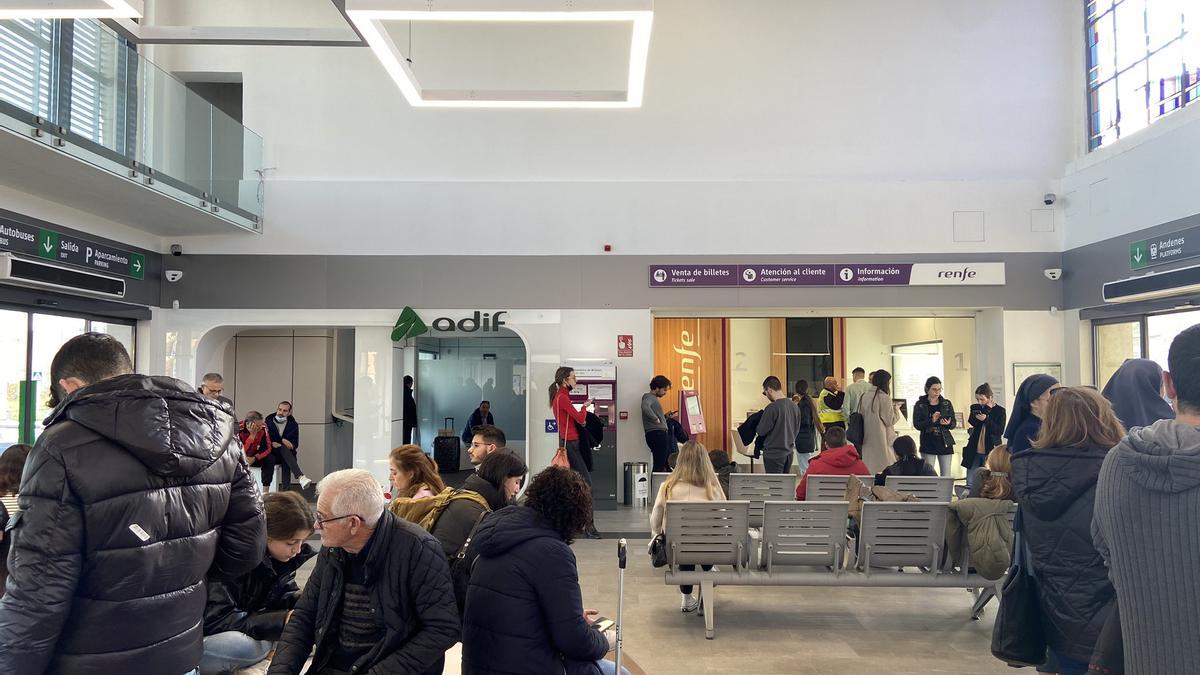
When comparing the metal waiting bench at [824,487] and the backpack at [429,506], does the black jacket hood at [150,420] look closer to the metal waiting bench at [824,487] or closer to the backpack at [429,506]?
the backpack at [429,506]

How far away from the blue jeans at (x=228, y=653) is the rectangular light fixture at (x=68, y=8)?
2645 mm

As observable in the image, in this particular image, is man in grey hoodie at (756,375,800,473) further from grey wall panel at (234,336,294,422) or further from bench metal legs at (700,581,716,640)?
grey wall panel at (234,336,294,422)

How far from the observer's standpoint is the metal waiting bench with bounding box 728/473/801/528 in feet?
22.6

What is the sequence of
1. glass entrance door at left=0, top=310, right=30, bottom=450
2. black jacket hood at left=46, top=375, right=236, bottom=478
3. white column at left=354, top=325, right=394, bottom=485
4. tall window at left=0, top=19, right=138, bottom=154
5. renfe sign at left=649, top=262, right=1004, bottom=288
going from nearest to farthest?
black jacket hood at left=46, top=375, right=236, bottom=478
tall window at left=0, top=19, right=138, bottom=154
glass entrance door at left=0, top=310, right=30, bottom=450
renfe sign at left=649, top=262, right=1004, bottom=288
white column at left=354, top=325, right=394, bottom=485

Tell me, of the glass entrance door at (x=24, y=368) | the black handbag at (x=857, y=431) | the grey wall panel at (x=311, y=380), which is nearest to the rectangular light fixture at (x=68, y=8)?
the glass entrance door at (x=24, y=368)

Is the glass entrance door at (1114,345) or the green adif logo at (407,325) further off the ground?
the green adif logo at (407,325)

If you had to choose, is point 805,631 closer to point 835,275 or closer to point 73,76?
point 835,275

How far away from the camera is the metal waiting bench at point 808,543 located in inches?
201

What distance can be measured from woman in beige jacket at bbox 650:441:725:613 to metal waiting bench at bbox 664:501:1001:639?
25cm

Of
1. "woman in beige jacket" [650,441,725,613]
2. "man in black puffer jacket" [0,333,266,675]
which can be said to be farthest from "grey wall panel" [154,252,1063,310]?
"man in black puffer jacket" [0,333,266,675]

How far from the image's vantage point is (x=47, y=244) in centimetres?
784

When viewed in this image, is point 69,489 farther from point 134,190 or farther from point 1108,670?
point 134,190

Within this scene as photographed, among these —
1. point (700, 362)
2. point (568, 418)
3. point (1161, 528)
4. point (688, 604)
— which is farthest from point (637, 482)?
point (1161, 528)

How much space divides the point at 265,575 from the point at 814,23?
32.8ft
